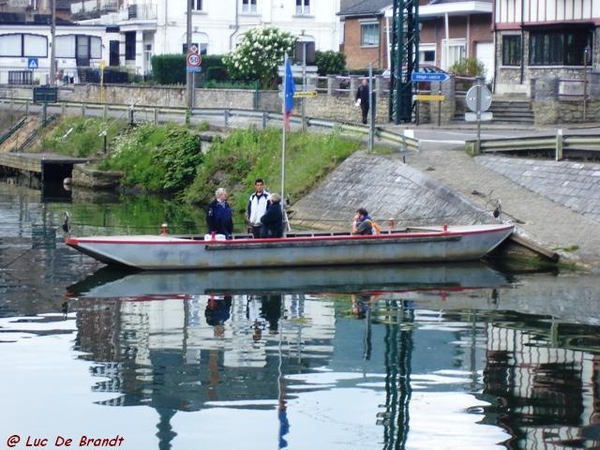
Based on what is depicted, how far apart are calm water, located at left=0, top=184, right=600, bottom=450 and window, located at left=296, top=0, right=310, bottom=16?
51102 millimetres

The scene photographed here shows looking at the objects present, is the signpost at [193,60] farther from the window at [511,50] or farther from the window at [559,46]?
the window at [559,46]

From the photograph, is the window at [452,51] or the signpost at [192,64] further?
the window at [452,51]

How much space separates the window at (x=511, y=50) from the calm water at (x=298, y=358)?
2727 centimetres

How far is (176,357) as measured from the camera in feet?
69.6

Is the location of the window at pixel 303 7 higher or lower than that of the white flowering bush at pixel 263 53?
higher

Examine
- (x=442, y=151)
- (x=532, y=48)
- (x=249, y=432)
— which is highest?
(x=532, y=48)

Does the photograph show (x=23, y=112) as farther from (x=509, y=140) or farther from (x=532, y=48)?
(x=509, y=140)

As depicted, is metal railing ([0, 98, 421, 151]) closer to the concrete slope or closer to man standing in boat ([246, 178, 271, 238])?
the concrete slope

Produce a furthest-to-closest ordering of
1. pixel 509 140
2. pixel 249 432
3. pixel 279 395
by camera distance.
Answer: pixel 509 140 < pixel 279 395 < pixel 249 432

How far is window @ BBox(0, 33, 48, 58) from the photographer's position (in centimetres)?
9206

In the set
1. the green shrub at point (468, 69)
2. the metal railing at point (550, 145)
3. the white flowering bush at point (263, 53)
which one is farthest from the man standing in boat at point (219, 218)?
the white flowering bush at point (263, 53)

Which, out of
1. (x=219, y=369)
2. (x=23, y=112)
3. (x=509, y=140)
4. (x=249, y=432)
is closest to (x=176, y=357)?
(x=219, y=369)

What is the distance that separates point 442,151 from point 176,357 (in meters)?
19.4

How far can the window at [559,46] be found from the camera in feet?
175
